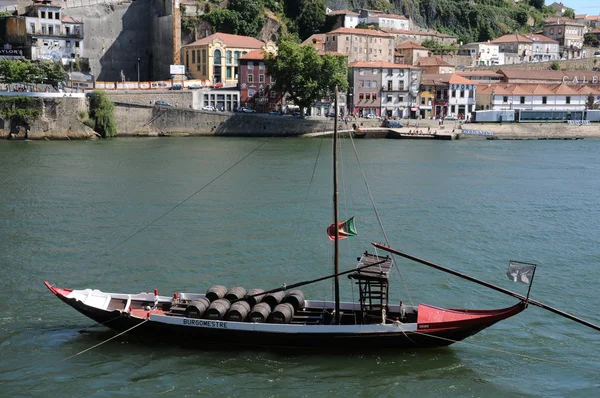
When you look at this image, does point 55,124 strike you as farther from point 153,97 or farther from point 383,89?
point 383,89

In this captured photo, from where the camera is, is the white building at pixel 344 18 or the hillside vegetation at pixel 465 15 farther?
the hillside vegetation at pixel 465 15

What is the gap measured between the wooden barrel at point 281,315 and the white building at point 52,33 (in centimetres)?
6147

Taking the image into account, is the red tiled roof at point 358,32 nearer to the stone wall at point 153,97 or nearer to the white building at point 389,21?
the white building at point 389,21

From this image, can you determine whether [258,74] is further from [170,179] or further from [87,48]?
[170,179]

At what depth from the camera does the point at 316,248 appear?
1042 inches

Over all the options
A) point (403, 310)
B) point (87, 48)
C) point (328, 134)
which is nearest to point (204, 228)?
point (403, 310)

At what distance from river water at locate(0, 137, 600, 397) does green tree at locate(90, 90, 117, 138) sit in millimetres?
12139

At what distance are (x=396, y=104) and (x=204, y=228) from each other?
5656 cm

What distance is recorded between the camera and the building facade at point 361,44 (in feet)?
285

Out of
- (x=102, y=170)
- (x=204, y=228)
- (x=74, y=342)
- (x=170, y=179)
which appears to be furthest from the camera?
(x=102, y=170)

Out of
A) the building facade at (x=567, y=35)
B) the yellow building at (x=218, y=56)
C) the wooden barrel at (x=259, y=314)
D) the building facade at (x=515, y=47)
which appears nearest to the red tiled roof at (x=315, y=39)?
the yellow building at (x=218, y=56)

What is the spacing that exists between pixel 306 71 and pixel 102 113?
19.5 metres

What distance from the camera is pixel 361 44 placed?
89.2m

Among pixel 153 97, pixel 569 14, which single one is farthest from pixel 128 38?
pixel 569 14
